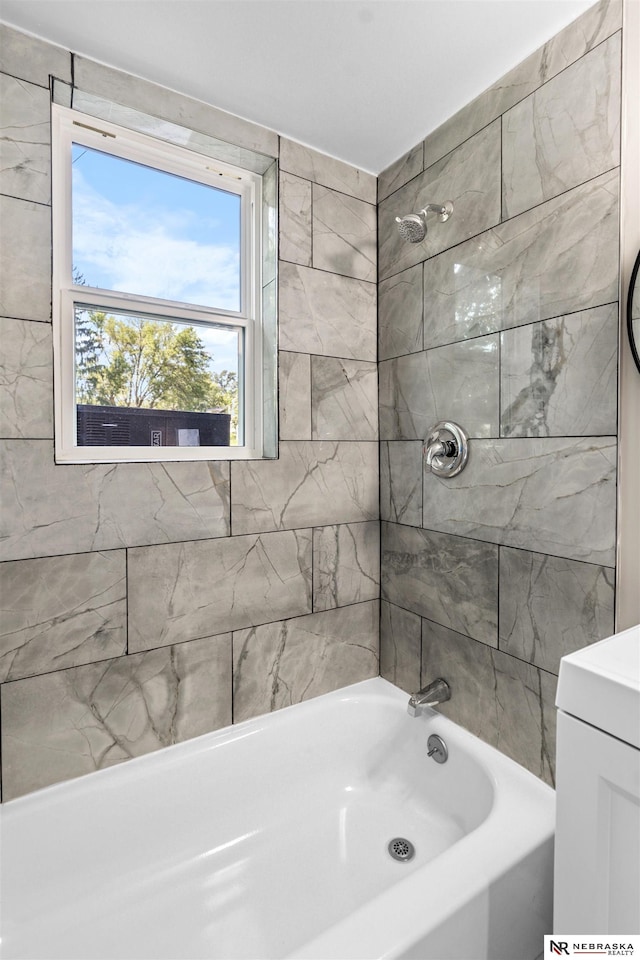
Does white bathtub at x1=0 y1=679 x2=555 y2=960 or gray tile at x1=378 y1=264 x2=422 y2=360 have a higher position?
gray tile at x1=378 y1=264 x2=422 y2=360

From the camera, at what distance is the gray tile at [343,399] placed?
6.32 feet

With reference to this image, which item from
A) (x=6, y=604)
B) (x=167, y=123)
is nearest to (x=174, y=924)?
(x=6, y=604)

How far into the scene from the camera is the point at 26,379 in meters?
1.41

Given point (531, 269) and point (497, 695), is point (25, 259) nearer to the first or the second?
point (531, 269)

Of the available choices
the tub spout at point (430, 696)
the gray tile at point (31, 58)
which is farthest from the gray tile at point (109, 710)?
the gray tile at point (31, 58)

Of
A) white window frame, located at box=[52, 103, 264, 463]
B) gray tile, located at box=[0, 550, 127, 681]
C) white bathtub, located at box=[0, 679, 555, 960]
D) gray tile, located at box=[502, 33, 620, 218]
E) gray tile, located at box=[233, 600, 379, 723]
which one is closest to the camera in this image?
white bathtub, located at box=[0, 679, 555, 960]

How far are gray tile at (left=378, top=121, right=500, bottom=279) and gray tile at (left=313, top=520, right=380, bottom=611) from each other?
106 centimetres

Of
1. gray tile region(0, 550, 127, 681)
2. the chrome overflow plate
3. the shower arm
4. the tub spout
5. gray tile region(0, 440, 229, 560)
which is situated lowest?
the tub spout

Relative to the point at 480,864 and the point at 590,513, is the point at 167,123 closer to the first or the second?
the point at 590,513

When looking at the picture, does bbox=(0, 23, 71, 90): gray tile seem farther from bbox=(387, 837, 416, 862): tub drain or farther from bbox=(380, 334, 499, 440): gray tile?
bbox=(387, 837, 416, 862): tub drain

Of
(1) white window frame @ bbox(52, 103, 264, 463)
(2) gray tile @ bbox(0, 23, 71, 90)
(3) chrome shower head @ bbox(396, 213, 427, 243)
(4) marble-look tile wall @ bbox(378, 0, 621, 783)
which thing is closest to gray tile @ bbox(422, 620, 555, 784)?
(4) marble-look tile wall @ bbox(378, 0, 621, 783)

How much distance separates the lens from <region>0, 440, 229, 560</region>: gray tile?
1405 millimetres

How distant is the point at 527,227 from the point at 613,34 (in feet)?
1.51

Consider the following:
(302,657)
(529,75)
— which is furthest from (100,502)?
(529,75)
